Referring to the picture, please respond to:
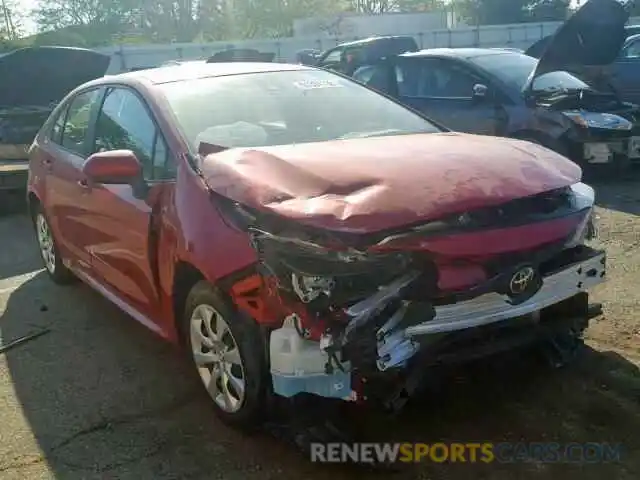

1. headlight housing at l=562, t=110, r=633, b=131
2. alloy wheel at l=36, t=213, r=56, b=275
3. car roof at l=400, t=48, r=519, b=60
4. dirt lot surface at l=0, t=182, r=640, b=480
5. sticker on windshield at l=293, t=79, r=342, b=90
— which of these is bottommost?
dirt lot surface at l=0, t=182, r=640, b=480

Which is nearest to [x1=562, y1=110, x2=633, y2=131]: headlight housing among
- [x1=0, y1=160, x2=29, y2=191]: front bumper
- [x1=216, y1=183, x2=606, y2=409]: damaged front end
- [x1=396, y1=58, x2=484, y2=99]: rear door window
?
[x1=396, y1=58, x2=484, y2=99]: rear door window

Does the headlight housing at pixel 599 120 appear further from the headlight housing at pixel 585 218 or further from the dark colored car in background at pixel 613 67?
the headlight housing at pixel 585 218

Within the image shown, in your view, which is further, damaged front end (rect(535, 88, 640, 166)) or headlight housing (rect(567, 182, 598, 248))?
damaged front end (rect(535, 88, 640, 166))

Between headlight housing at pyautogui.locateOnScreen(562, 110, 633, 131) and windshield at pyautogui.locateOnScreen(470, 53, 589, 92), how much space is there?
510 mm

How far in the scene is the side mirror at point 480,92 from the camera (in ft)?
26.8

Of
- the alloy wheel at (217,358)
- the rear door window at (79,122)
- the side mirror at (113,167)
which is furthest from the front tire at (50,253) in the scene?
the alloy wheel at (217,358)

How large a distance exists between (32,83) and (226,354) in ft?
26.3

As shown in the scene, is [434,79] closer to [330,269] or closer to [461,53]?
[461,53]

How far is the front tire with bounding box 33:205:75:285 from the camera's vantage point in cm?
558

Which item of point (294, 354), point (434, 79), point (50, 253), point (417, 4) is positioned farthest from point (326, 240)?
point (417, 4)

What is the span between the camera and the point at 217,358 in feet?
11.0

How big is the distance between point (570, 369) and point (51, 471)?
2.50m

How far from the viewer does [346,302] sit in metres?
2.73

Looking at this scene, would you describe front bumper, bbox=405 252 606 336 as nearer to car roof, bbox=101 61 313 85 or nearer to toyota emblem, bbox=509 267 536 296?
toyota emblem, bbox=509 267 536 296
